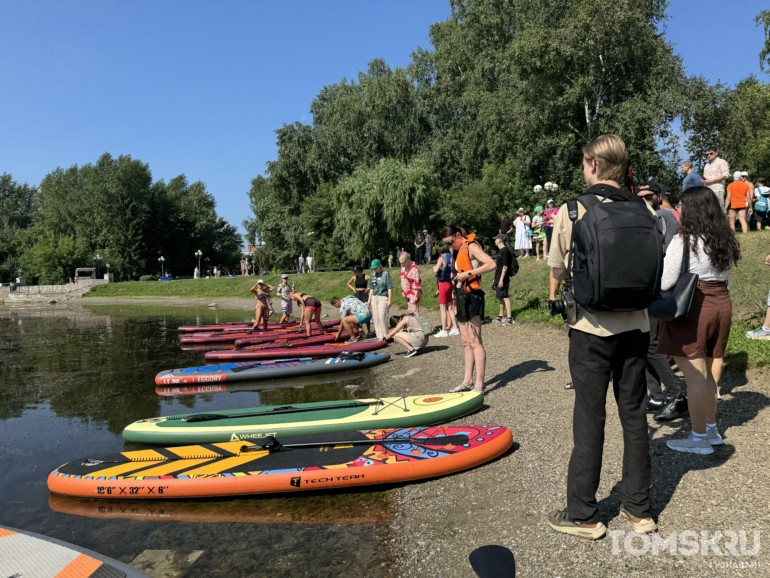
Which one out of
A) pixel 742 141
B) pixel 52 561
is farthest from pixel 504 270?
pixel 742 141

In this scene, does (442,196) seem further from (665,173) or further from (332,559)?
(332,559)

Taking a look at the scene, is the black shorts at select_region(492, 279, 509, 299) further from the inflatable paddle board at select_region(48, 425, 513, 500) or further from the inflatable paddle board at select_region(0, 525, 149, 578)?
the inflatable paddle board at select_region(0, 525, 149, 578)

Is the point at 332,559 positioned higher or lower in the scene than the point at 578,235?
lower

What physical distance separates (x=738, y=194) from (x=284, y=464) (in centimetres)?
1398

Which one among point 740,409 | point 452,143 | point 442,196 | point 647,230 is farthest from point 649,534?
point 452,143

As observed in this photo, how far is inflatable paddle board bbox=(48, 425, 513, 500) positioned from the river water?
15 cm

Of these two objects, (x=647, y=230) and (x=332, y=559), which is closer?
(x=647, y=230)

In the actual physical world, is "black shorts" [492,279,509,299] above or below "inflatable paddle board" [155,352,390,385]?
above

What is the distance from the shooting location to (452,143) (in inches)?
1501

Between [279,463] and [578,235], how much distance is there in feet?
10.6

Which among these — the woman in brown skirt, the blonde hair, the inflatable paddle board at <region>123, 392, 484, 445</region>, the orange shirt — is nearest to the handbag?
the woman in brown skirt

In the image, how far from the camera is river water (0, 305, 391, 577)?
156 inches

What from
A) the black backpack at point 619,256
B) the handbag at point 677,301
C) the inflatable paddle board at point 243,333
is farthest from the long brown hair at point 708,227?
the inflatable paddle board at point 243,333

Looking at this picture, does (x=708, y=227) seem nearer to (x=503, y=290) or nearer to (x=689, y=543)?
(x=689, y=543)
